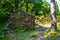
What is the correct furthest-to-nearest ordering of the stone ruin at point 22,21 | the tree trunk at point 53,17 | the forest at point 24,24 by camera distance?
the stone ruin at point 22,21, the tree trunk at point 53,17, the forest at point 24,24

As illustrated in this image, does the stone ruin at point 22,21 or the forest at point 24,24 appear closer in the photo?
the forest at point 24,24

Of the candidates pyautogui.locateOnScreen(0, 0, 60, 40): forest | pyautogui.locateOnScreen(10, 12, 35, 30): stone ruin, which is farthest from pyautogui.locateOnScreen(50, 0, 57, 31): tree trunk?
pyautogui.locateOnScreen(10, 12, 35, 30): stone ruin

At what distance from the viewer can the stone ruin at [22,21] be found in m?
10.9

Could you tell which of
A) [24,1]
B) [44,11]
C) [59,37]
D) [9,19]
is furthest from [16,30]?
[44,11]

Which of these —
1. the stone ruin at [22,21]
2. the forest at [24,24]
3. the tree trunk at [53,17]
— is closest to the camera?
the forest at [24,24]

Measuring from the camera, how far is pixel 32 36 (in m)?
8.71

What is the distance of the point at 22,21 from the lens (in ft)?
36.4

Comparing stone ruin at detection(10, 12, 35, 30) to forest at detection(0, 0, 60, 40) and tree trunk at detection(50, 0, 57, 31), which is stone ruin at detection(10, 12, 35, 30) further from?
tree trunk at detection(50, 0, 57, 31)

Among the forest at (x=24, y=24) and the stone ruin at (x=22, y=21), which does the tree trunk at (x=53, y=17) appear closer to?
the forest at (x=24, y=24)

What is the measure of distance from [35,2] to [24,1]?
2702 millimetres

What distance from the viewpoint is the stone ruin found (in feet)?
35.9

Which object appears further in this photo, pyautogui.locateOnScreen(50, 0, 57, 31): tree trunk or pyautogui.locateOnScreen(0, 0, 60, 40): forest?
pyautogui.locateOnScreen(50, 0, 57, 31): tree trunk

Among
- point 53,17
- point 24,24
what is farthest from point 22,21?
point 53,17

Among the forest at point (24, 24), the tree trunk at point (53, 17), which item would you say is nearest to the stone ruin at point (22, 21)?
the forest at point (24, 24)
